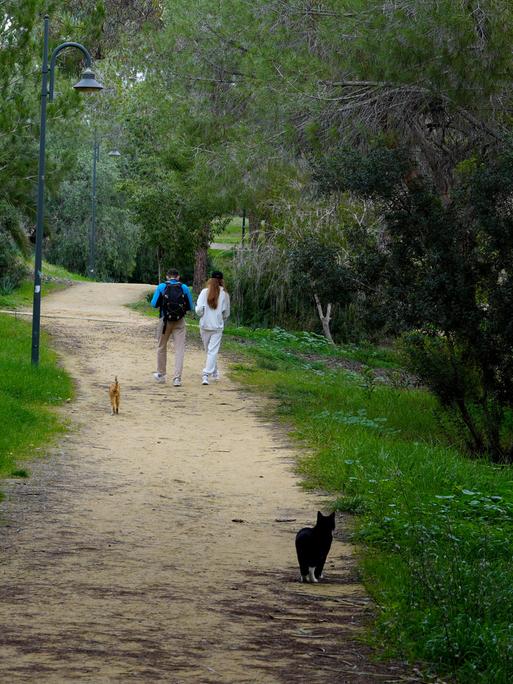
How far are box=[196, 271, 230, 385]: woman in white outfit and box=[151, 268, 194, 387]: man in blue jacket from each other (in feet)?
0.93

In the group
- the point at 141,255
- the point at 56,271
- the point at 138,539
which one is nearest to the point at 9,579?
the point at 138,539

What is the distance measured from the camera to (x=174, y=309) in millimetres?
18688

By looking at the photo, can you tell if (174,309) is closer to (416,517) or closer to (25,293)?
(416,517)

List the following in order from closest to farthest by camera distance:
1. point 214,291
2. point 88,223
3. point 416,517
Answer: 1. point 416,517
2. point 214,291
3. point 88,223

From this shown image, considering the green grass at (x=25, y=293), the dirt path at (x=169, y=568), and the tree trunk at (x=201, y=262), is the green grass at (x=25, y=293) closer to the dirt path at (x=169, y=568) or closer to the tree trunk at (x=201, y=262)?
the tree trunk at (x=201, y=262)

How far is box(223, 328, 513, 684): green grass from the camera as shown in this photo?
586 cm

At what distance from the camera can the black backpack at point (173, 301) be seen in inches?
733

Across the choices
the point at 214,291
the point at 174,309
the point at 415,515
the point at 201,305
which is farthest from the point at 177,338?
the point at 415,515

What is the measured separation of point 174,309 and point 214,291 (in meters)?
0.73

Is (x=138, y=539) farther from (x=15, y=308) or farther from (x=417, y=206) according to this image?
(x=15, y=308)

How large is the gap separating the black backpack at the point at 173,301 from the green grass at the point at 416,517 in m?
1.89

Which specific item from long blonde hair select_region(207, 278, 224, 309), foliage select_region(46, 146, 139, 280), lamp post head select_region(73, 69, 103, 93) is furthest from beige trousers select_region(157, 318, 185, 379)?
foliage select_region(46, 146, 139, 280)

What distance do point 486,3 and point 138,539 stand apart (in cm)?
983

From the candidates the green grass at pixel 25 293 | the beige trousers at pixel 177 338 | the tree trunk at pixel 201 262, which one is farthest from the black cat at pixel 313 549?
the tree trunk at pixel 201 262
